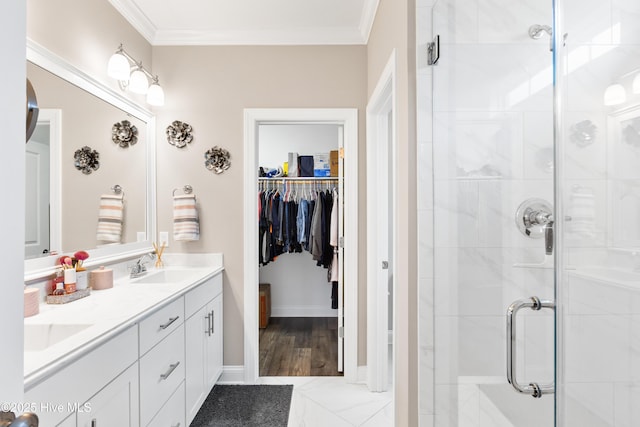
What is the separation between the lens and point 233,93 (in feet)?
8.66

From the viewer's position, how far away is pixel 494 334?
3.77 ft

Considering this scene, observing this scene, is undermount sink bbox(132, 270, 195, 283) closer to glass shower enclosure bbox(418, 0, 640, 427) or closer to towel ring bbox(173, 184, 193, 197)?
towel ring bbox(173, 184, 193, 197)

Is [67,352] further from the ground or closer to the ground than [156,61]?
closer to the ground

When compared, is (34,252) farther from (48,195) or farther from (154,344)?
(154,344)

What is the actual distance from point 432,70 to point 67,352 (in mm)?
1599

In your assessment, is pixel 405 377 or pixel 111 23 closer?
pixel 405 377

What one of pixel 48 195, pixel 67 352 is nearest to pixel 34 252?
pixel 48 195

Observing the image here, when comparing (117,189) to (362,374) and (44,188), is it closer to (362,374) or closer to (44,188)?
(44,188)

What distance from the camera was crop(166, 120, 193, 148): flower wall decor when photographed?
2.63 meters

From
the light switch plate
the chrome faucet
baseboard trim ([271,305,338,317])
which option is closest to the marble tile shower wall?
the chrome faucet

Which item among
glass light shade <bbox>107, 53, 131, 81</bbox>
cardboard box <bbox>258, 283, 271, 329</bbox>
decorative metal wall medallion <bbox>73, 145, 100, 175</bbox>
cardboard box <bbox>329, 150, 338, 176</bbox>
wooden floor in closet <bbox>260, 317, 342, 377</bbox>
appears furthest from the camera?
cardboard box <bbox>258, 283, 271, 329</bbox>

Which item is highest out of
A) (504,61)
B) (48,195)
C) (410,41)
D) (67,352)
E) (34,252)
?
(410,41)

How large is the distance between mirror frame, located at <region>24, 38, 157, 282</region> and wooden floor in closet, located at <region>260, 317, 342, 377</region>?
1405 millimetres

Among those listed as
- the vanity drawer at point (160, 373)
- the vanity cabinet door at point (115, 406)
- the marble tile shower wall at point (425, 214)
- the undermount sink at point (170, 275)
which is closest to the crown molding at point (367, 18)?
the marble tile shower wall at point (425, 214)
